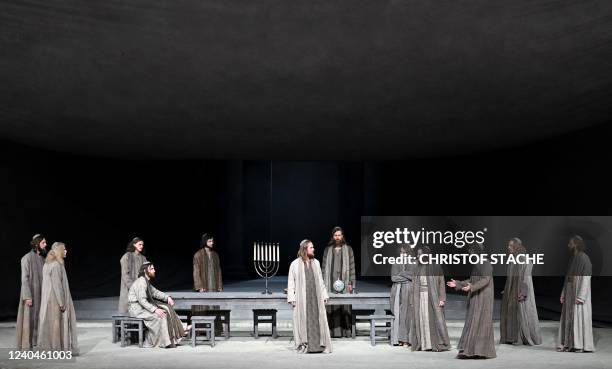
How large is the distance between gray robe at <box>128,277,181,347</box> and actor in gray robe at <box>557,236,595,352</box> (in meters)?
4.71

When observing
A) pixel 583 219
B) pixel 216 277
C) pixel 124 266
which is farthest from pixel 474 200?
pixel 124 266

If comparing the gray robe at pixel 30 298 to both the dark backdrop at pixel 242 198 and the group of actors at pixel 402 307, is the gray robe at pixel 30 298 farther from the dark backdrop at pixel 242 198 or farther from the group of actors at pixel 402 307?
the dark backdrop at pixel 242 198

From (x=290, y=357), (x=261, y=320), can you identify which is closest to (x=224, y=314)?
(x=261, y=320)

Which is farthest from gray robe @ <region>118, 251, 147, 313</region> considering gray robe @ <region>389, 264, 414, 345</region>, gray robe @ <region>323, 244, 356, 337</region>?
gray robe @ <region>389, 264, 414, 345</region>

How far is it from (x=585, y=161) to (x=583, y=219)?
102cm

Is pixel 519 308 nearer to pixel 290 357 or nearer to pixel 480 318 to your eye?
pixel 480 318

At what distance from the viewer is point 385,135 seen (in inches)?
527

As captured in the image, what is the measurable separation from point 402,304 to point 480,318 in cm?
132

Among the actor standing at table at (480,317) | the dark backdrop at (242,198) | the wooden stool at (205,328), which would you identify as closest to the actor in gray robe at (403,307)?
the actor standing at table at (480,317)

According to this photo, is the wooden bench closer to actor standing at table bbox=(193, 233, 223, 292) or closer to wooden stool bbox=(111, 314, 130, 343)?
wooden stool bbox=(111, 314, 130, 343)

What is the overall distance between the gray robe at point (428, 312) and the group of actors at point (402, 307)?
0.01 m

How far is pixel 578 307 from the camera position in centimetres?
925

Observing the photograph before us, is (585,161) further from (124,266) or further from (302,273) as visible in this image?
(124,266)

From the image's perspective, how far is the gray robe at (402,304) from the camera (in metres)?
9.60
